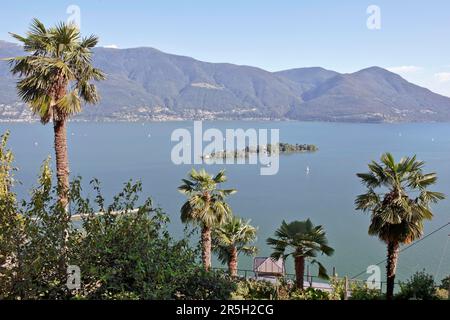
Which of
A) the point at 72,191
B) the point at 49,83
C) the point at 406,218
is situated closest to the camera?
the point at 72,191

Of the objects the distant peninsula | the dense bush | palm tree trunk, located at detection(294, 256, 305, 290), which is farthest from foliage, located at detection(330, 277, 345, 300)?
the distant peninsula

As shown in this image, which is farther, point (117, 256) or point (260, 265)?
point (260, 265)

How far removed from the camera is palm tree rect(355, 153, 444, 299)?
35.4 feet

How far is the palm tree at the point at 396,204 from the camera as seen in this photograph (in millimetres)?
10797

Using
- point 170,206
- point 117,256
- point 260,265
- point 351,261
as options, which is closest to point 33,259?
point 117,256

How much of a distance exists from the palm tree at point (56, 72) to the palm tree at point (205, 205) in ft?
20.5

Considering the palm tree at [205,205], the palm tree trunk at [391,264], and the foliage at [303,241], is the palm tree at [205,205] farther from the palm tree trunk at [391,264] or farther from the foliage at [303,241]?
the palm tree trunk at [391,264]

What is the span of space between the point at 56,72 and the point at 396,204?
8.99 metres

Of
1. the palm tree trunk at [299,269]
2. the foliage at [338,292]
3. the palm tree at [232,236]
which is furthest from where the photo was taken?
the palm tree at [232,236]

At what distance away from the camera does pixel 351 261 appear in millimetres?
33656

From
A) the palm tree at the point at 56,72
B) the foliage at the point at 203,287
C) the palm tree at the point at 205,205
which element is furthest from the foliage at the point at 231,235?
the foliage at the point at 203,287

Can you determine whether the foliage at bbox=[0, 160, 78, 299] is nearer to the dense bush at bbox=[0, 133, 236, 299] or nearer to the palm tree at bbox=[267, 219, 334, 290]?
the dense bush at bbox=[0, 133, 236, 299]
